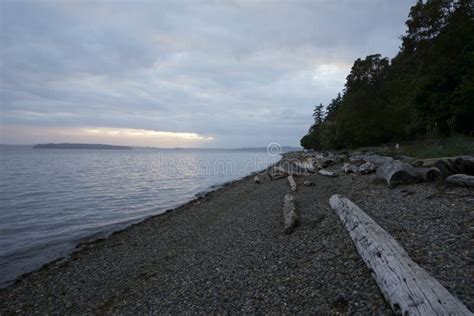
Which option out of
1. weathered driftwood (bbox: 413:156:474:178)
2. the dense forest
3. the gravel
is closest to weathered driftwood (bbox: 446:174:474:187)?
the gravel

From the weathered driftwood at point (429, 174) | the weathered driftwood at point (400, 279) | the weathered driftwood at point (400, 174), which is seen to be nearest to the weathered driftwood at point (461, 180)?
the weathered driftwood at point (429, 174)

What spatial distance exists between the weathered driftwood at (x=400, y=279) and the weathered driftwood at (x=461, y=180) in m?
3.84

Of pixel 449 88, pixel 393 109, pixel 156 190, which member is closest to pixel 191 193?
pixel 156 190

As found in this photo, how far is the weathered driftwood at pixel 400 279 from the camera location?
275 cm

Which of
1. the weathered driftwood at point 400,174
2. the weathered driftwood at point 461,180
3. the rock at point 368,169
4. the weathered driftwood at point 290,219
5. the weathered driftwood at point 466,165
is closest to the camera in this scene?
the weathered driftwood at point 461,180

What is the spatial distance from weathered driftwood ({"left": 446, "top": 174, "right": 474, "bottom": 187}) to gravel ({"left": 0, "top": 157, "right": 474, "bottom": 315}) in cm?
25

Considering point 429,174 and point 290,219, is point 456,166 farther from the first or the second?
point 290,219

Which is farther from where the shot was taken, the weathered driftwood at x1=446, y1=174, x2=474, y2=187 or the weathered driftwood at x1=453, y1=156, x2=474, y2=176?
the weathered driftwood at x1=453, y1=156, x2=474, y2=176

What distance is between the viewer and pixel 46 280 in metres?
7.25

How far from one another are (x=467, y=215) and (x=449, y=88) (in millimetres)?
19382

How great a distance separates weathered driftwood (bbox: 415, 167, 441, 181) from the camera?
8422 millimetres

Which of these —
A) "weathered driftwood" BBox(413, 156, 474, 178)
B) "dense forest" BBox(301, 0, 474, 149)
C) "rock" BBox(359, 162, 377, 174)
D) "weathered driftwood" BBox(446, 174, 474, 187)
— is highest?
"dense forest" BBox(301, 0, 474, 149)

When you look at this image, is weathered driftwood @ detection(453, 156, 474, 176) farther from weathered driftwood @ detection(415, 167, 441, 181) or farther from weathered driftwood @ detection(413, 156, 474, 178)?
weathered driftwood @ detection(415, 167, 441, 181)

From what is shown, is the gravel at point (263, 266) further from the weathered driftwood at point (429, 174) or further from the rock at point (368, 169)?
the rock at point (368, 169)
